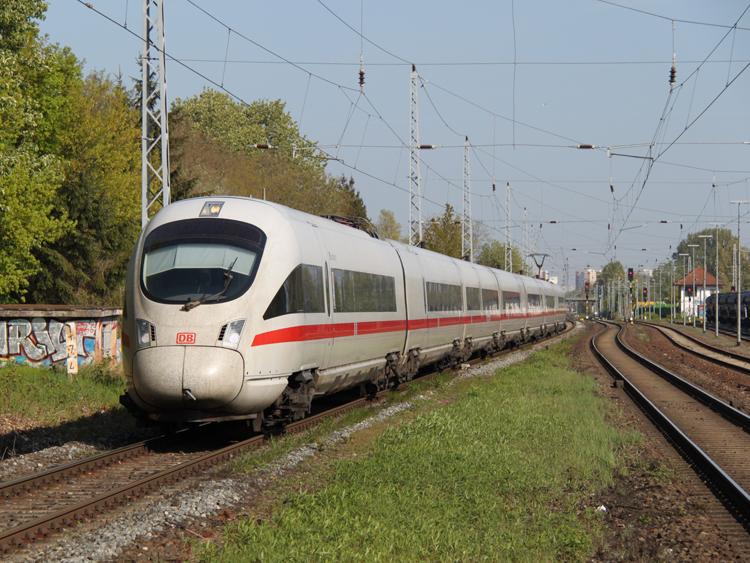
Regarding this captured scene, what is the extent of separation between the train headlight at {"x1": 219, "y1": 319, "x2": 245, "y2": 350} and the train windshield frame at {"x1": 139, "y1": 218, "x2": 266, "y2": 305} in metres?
0.33

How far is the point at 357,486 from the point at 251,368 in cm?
227

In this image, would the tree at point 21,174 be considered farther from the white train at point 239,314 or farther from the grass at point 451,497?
the grass at point 451,497

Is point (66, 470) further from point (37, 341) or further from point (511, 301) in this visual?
point (511, 301)

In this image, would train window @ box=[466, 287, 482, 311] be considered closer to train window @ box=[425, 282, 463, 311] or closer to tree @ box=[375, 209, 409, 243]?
train window @ box=[425, 282, 463, 311]

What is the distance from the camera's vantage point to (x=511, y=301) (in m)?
33.2

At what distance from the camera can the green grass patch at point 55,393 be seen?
12.9m

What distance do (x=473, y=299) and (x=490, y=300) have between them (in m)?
3.24

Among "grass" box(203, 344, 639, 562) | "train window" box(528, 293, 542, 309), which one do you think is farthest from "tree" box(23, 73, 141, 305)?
"grass" box(203, 344, 639, 562)

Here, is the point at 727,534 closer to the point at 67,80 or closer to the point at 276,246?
the point at 276,246

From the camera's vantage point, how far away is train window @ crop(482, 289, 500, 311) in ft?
90.2

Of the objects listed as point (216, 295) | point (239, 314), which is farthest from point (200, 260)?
point (239, 314)

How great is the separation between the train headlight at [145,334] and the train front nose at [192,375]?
120mm

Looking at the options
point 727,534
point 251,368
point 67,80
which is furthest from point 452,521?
point 67,80

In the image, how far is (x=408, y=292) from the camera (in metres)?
17.4
